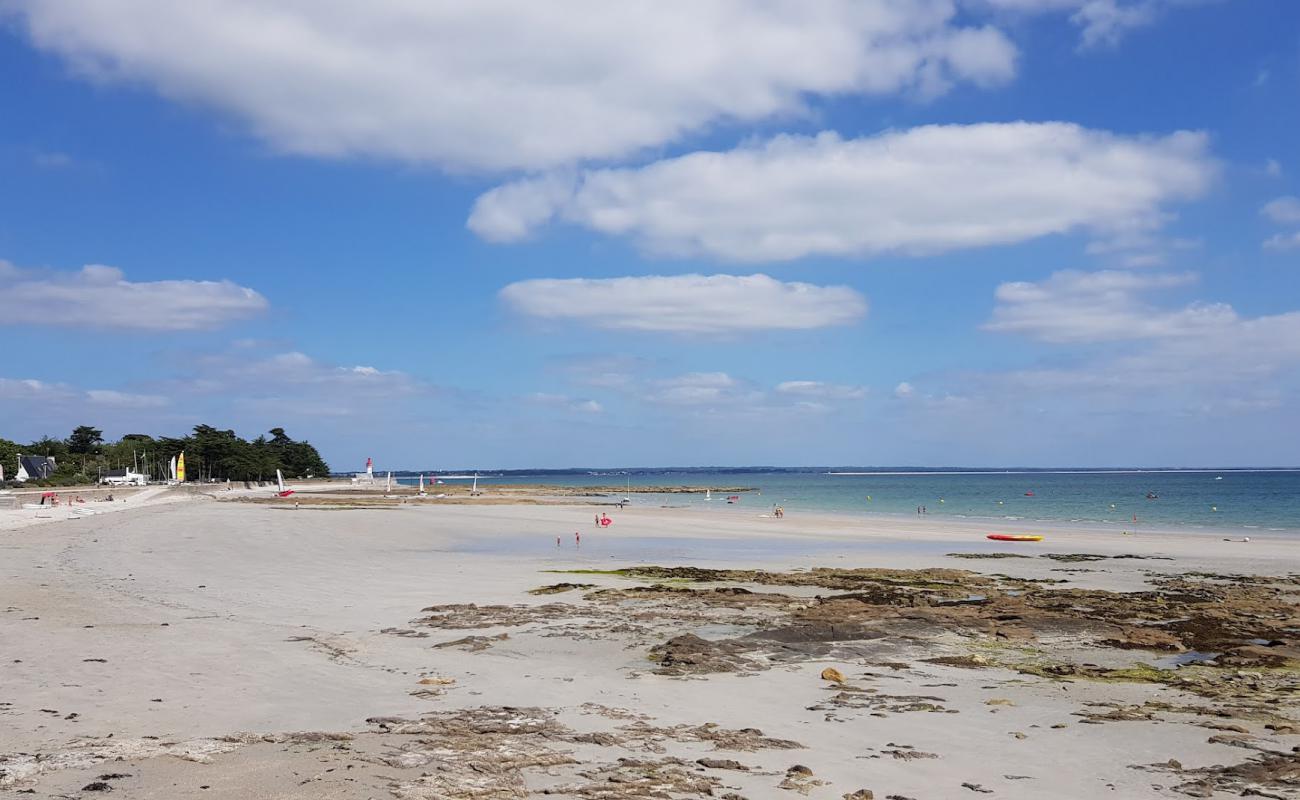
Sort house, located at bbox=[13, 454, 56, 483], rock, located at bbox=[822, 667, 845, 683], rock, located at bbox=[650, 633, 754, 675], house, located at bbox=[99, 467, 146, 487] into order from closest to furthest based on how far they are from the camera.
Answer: rock, located at bbox=[822, 667, 845, 683]
rock, located at bbox=[650, 633, 754, 675]
house, located at bbox=[99, 467, 146, 487]
house, located at bbox=[13, 454, 56, 483]

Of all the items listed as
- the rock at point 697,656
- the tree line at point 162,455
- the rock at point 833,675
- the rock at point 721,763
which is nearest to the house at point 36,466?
the tree line at point 162,455

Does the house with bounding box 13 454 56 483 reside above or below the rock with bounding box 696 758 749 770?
above

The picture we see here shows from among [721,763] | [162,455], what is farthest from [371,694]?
[162,455]

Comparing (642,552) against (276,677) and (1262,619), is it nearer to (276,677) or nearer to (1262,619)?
(1262,619)

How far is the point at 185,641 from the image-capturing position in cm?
1383

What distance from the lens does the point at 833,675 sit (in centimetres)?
1210

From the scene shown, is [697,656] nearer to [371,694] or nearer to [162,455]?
[371,694]

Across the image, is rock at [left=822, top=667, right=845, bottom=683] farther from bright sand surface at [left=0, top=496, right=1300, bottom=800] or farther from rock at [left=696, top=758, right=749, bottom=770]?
rock at [left=696, top=758, right=749, bottom=770]

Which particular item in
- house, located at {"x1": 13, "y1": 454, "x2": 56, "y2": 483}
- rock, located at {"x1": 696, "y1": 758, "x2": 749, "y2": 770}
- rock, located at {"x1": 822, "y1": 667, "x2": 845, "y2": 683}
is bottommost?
rock, located at {"x1": 822, "y1": 667, "x2": 845, "y2": 683}

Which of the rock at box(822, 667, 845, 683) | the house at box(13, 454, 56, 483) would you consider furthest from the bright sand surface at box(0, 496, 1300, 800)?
the house at box(13, 454, 56, 483)

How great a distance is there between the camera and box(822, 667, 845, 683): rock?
12.0m

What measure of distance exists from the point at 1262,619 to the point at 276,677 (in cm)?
1857

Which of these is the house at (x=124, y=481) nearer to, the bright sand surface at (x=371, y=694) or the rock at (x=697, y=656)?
the bright sand surface at (x=371, y=694)

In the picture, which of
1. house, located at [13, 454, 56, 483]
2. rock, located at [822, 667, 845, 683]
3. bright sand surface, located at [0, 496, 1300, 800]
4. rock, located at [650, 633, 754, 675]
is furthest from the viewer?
house, located at [13, 454, 56, 483]
